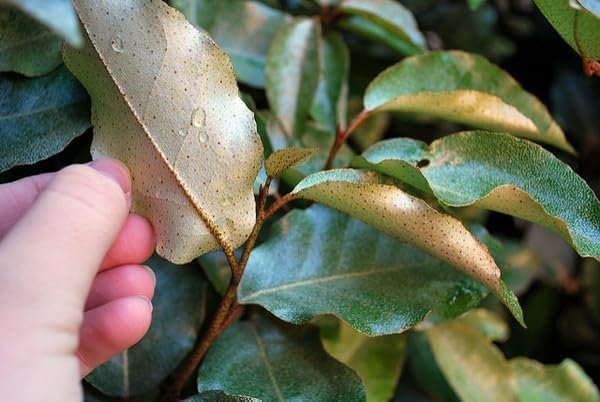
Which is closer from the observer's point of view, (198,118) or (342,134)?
(198,118)

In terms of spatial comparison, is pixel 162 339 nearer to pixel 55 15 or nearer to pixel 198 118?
pixel 198 118

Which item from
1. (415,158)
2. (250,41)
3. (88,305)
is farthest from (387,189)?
(250,41)

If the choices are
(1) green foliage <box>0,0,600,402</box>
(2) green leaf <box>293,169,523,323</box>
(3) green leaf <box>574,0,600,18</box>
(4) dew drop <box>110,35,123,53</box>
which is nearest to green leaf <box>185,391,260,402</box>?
(1) green foliage <box>0,0,600,402</box>

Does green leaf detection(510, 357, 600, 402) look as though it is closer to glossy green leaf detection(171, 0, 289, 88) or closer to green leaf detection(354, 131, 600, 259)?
green leaf detection(354, 131, 600, 259)

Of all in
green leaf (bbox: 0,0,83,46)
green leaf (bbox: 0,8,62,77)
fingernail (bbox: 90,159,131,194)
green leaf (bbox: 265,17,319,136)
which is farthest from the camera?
green leaf (bbox: 265,17,319,136)

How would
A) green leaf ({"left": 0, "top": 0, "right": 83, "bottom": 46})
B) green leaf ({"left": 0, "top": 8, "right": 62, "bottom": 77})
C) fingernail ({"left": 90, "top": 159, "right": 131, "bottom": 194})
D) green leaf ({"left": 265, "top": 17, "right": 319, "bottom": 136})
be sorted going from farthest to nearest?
green leaf ({"left": 265, "top": 17, "right": 319, "bottom": 136}), green leaf ({"left": 0, "top": 8, "right": 62, "bottom": 77}), fingernail ({"left": 90, "top": 159, "right": 131, "bottom": 194}), green leaf ({"left": 0, "top": 0, "right": 83, "bottom": 46})

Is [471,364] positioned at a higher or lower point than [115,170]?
lower

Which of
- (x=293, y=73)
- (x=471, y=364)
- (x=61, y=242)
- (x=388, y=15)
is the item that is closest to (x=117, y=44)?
(x=61, y=242)

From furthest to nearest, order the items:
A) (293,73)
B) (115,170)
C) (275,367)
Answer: (293,73) → (275,367) → (115,170)
